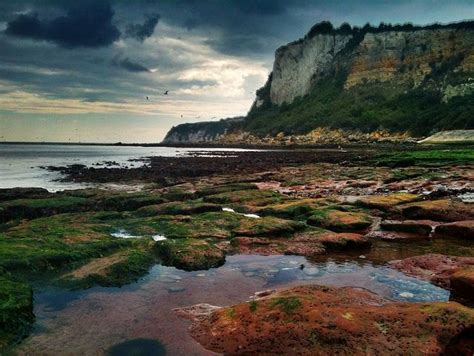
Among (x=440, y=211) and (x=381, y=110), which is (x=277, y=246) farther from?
(x=381, y=110)

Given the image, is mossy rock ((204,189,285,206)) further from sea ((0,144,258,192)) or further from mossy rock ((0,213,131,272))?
sea ((0,144,258,192))

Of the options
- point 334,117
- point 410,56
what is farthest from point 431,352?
point 410,56

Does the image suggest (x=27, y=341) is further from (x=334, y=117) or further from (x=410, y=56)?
(x=410, y=56)

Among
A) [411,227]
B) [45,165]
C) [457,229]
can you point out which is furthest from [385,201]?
[45,165]

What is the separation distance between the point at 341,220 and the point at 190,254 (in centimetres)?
765

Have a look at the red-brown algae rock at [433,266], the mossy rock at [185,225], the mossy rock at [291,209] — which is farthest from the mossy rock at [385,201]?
the red-brown algae rock at [433,266]

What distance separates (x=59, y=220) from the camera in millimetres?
18219

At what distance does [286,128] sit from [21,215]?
172 meters

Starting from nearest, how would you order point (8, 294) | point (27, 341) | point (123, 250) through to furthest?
point (27, 341) < point (8, 294) < point (123, 250)

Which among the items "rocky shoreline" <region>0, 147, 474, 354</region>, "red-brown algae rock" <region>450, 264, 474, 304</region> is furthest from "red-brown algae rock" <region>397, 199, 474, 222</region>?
"red-brown algae rock" <region>450, 264, 474, 304</region>

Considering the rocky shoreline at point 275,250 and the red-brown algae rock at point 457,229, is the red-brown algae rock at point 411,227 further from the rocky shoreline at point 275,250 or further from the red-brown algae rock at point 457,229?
the red-brown algae rock at point 457,229

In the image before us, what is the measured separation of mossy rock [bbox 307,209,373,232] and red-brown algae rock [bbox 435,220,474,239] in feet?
9.06

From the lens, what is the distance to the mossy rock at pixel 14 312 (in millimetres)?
7988

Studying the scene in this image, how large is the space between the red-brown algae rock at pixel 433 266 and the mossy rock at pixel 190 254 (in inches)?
218
